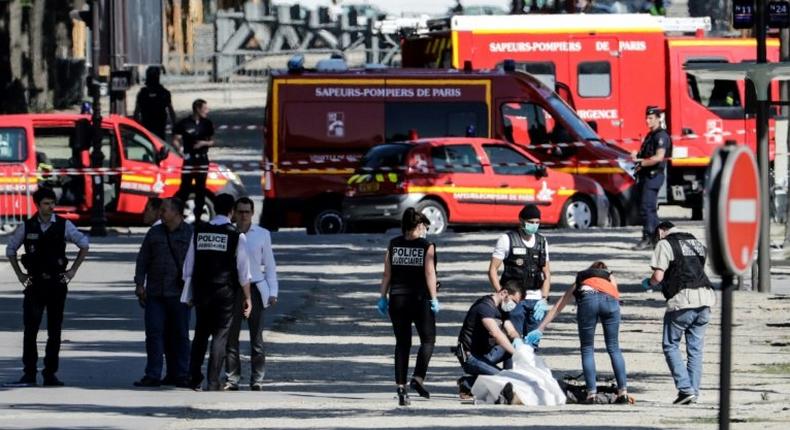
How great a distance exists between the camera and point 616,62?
113ft

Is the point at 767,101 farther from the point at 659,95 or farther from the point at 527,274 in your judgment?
the point at 659,95

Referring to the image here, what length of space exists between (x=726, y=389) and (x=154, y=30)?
37836mm

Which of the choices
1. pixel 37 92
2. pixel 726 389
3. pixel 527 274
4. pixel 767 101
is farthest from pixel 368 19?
pixel 726 389

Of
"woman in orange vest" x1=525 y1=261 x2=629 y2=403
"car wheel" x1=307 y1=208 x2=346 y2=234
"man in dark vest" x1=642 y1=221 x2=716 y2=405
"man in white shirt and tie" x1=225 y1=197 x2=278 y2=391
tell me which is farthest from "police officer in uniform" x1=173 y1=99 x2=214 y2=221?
"man in dark vest" x1=642 y1=221 x2=716 y2=405

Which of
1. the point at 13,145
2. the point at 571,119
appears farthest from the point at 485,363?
the point at 571,119

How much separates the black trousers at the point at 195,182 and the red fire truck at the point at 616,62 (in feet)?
18.3

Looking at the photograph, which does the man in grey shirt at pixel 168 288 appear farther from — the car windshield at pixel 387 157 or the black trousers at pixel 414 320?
the car windshield at pixel 387 157

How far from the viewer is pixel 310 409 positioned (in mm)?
15477

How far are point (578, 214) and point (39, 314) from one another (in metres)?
14.6

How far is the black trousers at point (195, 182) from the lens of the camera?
3059 centimetres

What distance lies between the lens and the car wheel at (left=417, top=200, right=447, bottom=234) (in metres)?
30.3

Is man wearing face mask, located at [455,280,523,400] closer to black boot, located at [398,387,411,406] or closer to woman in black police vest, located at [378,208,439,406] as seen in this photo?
woman in black police vest, located at [378,208,439,406]

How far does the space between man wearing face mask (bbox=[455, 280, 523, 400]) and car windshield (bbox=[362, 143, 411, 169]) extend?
12.8m

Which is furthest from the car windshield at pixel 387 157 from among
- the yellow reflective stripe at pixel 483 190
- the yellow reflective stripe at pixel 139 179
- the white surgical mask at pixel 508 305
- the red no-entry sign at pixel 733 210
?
the red no-entry sign at pixel 733 210
